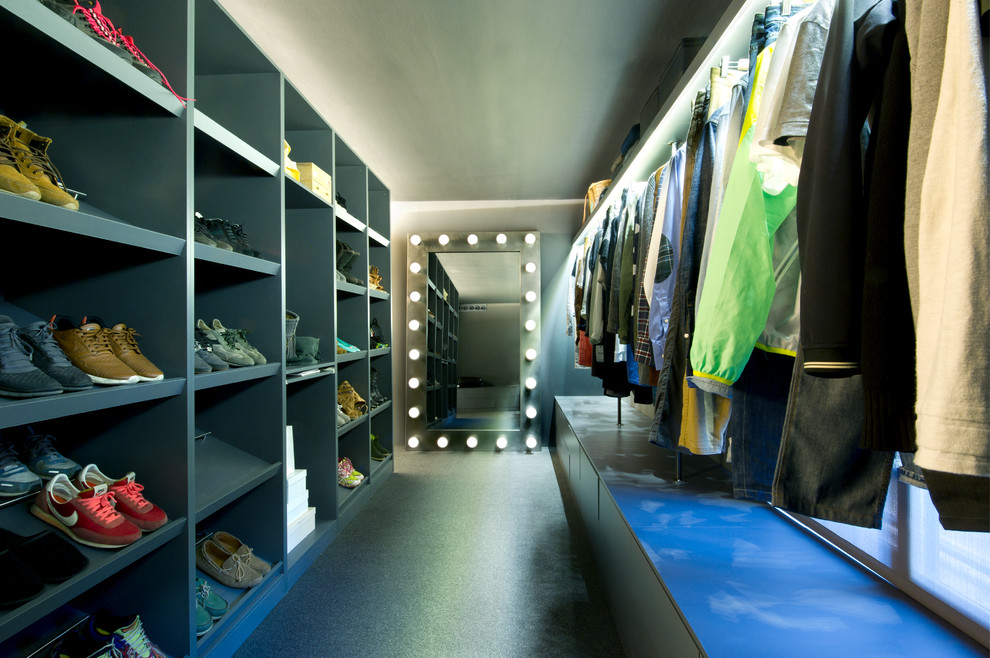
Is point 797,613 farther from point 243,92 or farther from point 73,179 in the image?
point 243,92

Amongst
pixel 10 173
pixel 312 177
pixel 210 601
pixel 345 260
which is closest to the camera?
pixel 10 173

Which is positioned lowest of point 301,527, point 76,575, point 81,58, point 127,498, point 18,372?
point 301,527

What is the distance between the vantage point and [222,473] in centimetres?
165

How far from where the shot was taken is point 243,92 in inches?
74.4

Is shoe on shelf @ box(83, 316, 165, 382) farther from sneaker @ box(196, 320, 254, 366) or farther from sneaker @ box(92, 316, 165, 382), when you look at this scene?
sneaker @ box(196, 320, 254, 366)

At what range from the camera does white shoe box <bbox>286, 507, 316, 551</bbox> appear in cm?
204

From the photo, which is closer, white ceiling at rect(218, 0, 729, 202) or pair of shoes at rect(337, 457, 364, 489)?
white ceiling at rect(218, 0, 729, 202)

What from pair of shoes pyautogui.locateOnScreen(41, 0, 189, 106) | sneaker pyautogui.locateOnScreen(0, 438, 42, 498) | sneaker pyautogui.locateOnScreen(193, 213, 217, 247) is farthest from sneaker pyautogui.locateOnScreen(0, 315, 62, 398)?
pair of shoes pyautogui.locateOnScreen(41, 0, 189, 106)

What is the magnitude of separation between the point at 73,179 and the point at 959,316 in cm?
184

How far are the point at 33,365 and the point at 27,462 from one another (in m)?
0.32

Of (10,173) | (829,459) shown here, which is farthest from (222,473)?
(829,459)

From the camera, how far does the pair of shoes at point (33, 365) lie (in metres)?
0.96

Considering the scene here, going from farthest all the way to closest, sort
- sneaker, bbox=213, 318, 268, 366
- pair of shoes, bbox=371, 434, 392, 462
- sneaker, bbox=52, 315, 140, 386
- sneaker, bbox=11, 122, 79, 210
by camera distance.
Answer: pair of shoes, bbox=371, 434, 392, 462
sneaker, bbox=213, 318, 268, 366
sneaker, bbox=52, 315, 140, 386
sneaker, bbox=11, 122, 79, 210

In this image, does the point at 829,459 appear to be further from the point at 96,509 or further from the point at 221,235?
the point at 221,235
